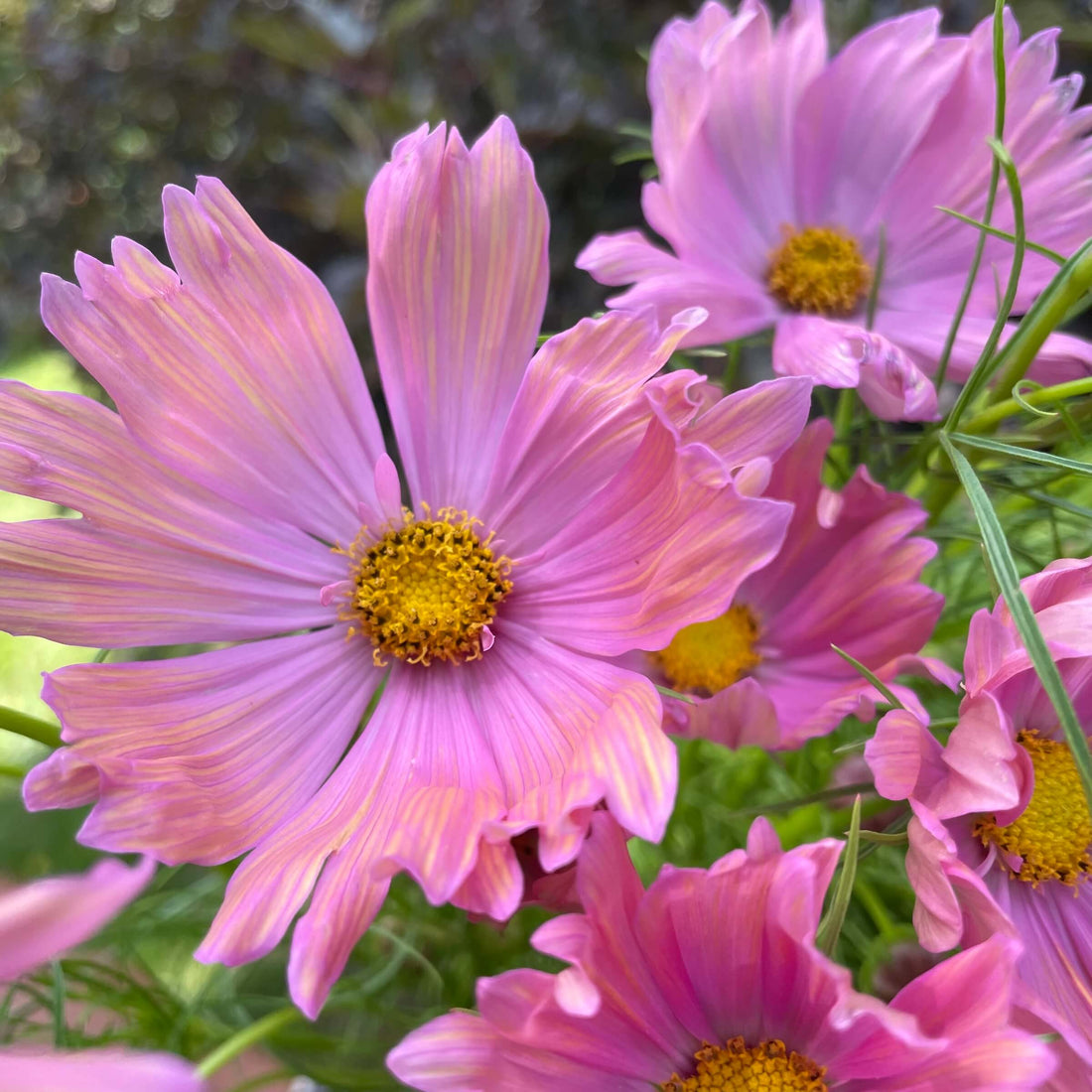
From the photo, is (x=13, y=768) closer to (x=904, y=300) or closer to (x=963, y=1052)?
(x=963, y=1052)

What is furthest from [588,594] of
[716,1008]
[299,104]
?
[299,104]

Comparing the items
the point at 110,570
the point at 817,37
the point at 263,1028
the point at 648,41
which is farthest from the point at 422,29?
the point at 263,1028

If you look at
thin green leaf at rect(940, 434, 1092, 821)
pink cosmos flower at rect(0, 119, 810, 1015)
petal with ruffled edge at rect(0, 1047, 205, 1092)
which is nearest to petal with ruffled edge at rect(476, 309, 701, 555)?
pink cosmos flower at rect(0, 119, 810, 1015)

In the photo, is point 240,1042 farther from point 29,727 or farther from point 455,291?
point 455,291

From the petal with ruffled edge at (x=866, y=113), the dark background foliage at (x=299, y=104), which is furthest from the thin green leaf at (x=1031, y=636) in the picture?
the dark background foliage at (x=299, y=104)

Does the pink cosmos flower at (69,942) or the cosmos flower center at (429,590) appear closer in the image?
the pink cosmos flower at (69,942)

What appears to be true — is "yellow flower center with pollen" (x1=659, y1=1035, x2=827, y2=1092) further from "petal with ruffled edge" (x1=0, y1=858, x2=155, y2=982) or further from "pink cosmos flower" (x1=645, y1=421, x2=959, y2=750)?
"petal with ruffled edge" (x1=0, y1=858, x2=155, y2=982)

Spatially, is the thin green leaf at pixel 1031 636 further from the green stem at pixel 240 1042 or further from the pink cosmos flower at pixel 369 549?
the green stem at pixel 240 1042
